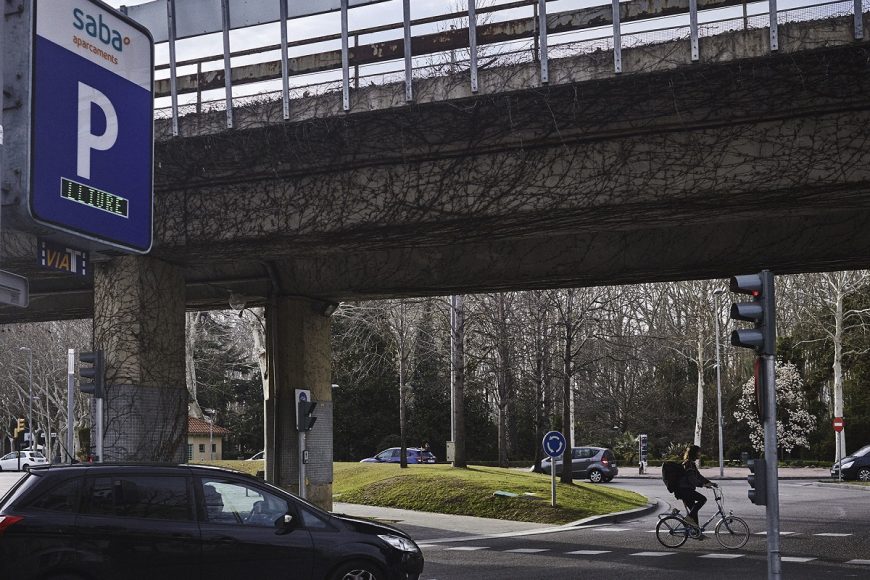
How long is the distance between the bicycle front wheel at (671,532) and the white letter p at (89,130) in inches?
442

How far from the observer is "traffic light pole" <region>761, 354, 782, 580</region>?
950 centimetres

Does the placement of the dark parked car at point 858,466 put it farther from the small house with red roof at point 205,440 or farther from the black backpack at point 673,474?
the small house with red roof at point 205,440

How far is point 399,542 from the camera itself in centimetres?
1086

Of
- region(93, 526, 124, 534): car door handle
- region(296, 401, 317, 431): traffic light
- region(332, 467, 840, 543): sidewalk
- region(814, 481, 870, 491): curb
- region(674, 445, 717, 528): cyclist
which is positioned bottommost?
region(814, 481, 870, 491): curb

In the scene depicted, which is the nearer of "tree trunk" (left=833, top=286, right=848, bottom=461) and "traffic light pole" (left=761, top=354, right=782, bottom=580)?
"traffic light pole" (left=761, top=354, right=782, bottom=580)

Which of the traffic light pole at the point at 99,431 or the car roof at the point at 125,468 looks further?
the traffic light pole at the point at 99,431

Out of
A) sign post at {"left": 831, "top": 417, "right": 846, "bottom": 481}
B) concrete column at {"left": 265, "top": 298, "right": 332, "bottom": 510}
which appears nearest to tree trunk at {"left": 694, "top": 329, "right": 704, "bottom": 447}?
sign post at {"left": 831, "top": 417, "right": 846, "bottom": 481}

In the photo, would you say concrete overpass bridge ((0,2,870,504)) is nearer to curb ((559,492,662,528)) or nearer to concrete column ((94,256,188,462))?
concrete column ((94,256,188,462))

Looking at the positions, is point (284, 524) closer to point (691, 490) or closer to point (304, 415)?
point (304, 415)

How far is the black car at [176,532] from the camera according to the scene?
30.5 feet

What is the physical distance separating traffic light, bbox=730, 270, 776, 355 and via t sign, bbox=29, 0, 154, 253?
570 centimetres

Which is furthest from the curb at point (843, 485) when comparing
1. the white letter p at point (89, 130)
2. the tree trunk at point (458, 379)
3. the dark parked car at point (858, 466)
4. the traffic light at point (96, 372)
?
the white letter p at point (89, 130)

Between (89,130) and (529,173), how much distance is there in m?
6.36

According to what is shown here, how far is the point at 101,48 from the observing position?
33.8 ft
